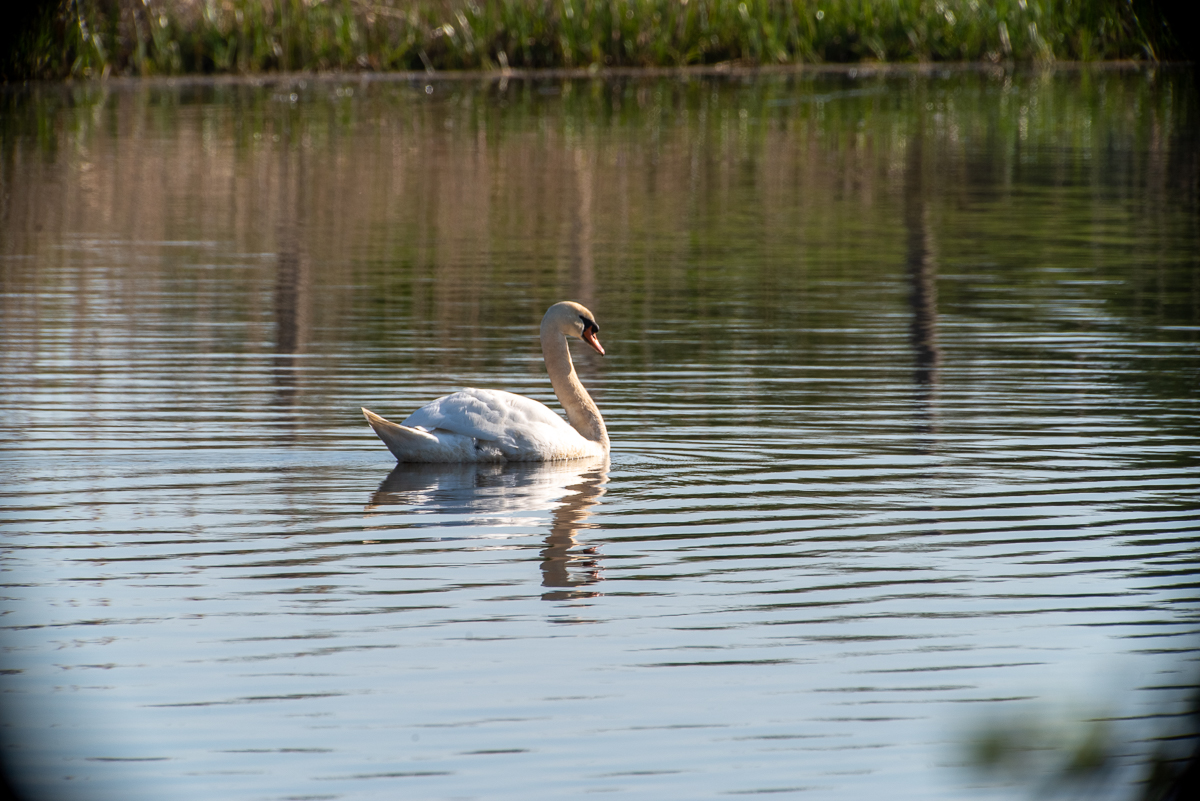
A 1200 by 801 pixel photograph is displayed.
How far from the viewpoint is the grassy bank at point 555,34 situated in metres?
32.9

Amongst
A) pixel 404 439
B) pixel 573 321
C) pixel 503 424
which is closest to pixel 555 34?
pixel 573 321

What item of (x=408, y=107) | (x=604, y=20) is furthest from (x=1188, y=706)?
(x=604, y=20)

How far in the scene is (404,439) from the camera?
8.27m

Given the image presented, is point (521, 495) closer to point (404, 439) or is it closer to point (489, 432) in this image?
point (489, 432)

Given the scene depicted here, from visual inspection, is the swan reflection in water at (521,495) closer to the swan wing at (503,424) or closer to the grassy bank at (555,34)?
the swan wing at (503,424)

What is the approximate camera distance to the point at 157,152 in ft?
77.8

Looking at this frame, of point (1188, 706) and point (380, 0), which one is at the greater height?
point (380, 0)

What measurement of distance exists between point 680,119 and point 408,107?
5.17 m

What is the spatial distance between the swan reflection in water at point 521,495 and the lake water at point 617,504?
0.03m

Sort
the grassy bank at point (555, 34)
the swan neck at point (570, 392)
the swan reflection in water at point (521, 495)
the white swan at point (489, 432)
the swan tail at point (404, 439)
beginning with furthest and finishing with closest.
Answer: the grassy bank at point (555, 34)
the swan neck at point (570, 392)
the white swan at point (489, 432)
the swan tail at point (404, 439)
the swan reflection in water at point (521, 495)

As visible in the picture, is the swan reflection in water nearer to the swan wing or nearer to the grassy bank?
the swan wing

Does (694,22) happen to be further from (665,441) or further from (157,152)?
(665,441)

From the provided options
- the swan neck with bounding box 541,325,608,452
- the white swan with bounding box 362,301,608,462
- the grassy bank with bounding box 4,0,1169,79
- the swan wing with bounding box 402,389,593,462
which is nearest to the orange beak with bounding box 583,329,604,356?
the swan neck with bounding box 541,325,608,452

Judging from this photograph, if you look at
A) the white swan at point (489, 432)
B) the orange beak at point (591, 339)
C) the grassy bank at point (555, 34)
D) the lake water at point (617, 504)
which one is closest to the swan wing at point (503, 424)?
the white swan at point (489, 432)
